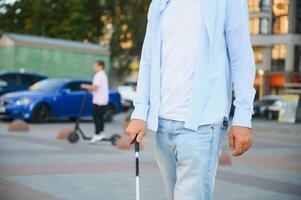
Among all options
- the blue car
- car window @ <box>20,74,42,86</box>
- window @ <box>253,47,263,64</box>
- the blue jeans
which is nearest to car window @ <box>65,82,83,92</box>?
the blue car

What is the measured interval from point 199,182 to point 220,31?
0.73 meters

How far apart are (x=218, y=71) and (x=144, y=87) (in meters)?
0.41

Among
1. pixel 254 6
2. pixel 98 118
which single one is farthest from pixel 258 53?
pixel 98 118

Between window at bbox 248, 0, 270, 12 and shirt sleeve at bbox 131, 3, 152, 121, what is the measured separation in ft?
38.7

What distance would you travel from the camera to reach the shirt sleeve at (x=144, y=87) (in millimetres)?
3336

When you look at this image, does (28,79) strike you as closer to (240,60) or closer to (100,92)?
(100,92)

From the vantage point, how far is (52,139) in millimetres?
14727

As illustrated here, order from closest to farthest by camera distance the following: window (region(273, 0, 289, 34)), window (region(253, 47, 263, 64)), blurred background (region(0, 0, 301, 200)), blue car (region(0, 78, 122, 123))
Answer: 1. blurred background (region(0, 0, 301, 200))
2. window (region(273, 0, 289, 34))
3. blue car (region(0, 78, 122, 123))
4. window (region(253, 47, 263, 64))

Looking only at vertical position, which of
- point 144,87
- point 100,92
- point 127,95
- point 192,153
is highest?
point 144,87

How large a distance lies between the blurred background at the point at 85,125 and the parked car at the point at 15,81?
4cm

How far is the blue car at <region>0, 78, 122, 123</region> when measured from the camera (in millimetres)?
20469

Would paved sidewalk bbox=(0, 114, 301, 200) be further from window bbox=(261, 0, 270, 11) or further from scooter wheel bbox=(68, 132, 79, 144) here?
window bbox=(261, 0, 270, 11)

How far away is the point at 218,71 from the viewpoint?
320 centimetres

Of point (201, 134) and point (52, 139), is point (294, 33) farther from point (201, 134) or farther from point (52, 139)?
point (201, 134)
